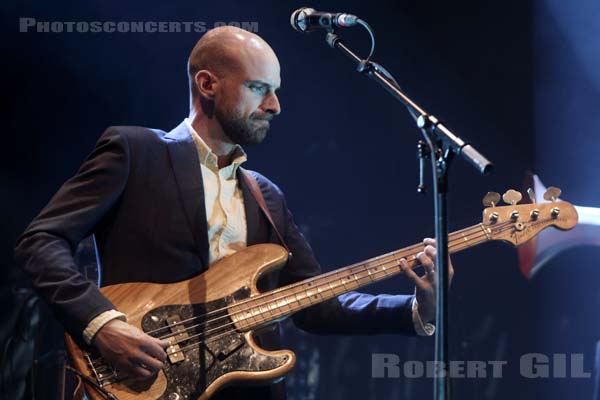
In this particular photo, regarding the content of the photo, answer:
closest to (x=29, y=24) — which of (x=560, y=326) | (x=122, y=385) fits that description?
(x=122, y=385)

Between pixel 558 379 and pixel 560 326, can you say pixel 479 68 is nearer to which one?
pixel 560 326

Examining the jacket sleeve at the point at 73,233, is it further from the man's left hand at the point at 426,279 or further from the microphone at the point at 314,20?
the man's left hand at the point at 426,279

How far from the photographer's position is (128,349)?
2.16 m

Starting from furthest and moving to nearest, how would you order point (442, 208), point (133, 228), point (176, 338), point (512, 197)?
point (512, 197), point (133, 228), point (176, 338), point (442, 208)

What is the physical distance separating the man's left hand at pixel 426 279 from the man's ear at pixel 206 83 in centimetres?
94

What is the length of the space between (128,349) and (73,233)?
1.41 ft

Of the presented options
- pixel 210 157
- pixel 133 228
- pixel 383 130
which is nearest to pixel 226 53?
pixel 210 157

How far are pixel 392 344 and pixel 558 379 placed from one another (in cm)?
94

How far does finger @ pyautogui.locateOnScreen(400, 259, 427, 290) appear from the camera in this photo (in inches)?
102

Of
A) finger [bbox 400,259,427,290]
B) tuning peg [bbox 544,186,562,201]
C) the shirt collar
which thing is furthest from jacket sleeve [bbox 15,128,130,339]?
tuning peg [bbox 544,186,562,201]

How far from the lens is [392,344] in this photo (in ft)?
13.4

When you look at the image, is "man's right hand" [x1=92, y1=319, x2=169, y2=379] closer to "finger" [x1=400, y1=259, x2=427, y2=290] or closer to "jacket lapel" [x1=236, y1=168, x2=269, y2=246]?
"jacket lapel" [x1=236, y1=168, x2=269, y2=246]

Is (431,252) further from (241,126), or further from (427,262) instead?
(241,126)

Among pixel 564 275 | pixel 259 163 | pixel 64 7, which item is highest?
pixel 64 7
